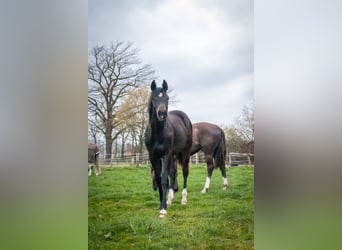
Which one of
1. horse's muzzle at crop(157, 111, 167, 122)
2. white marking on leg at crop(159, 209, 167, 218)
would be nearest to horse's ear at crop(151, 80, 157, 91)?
horse's muzzle at crop(157, 111, 167, 122)

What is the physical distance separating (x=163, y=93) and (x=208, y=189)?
67 cm

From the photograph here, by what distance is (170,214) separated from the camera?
97.9 inches

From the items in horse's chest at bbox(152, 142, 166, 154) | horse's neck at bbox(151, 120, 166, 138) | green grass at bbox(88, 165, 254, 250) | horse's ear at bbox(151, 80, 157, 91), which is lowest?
green grass at bbox(88, 165, 254, 250)

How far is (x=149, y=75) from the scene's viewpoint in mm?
2469

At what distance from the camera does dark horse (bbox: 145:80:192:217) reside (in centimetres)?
249

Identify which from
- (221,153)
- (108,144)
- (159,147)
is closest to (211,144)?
(221,153)

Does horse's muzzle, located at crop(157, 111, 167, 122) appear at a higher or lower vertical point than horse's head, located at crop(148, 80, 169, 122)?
lower

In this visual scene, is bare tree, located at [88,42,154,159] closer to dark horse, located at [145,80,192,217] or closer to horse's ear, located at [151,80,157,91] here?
horse's ear, located at [151,80,157,91]

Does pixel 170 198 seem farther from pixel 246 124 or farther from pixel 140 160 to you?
pixel 246 124

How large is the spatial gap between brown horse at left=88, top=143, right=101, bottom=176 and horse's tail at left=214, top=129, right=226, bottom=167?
741 millimetres

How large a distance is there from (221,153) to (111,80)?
0.84m

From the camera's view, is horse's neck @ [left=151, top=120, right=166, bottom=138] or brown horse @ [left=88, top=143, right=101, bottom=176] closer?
brown horse @ [left=88, top=143, right=101, bottom=176]
